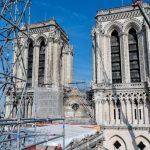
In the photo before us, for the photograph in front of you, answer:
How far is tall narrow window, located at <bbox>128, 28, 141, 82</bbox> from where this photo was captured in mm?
32500

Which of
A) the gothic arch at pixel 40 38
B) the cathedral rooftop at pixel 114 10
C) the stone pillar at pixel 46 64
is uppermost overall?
the cathedral rooftop at pixel 114 10

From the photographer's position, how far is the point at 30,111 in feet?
115

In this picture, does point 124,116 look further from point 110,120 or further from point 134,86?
point 134,86

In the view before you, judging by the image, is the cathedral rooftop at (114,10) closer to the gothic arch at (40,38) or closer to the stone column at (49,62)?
the stone column at (49,62)

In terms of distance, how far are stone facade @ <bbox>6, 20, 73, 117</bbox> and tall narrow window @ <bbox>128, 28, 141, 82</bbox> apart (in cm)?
1029

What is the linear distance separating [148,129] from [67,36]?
2140cm

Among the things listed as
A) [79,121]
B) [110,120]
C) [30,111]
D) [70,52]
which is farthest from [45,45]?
[110,120]

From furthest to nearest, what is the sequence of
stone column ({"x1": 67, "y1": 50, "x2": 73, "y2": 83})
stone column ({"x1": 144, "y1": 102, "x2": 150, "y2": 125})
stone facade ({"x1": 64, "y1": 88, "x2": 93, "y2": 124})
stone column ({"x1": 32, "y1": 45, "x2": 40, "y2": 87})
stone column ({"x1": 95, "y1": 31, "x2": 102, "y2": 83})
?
stone column ({"x1": 67, "y1": 50, "x2": 73, "y2": 83}) < stone column ({"x1": 32, "y1": 45, "x2": 40, "y2": 87}) < stone facade ({"x1": 64, "y1": 88, "x2": 93, "y2": 124}) < stone column ({"x1": 95, "y1": 31, "x2": 102, "y2": 83}) < stone column ({"x1": 144, "y1": 102, "x2": 150, "y2": 125})

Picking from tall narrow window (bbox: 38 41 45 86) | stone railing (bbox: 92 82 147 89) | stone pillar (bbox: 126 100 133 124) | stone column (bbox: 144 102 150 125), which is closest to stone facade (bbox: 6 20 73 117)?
tall narrow window (bbox: 38 41 45 86)

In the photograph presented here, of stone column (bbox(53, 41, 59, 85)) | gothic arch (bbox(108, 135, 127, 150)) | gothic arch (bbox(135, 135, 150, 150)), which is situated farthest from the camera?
stone column (bbox(53, 41, 59, 85))

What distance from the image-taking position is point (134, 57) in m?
33.0

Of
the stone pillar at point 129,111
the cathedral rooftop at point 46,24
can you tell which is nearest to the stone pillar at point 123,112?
the stone pillar at point 129,111

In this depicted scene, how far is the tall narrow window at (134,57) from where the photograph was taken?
32.5 m

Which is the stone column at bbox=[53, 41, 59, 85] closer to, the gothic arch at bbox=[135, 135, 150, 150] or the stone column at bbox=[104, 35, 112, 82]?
the stone column at bbox=[104, 35, 112, 82]
